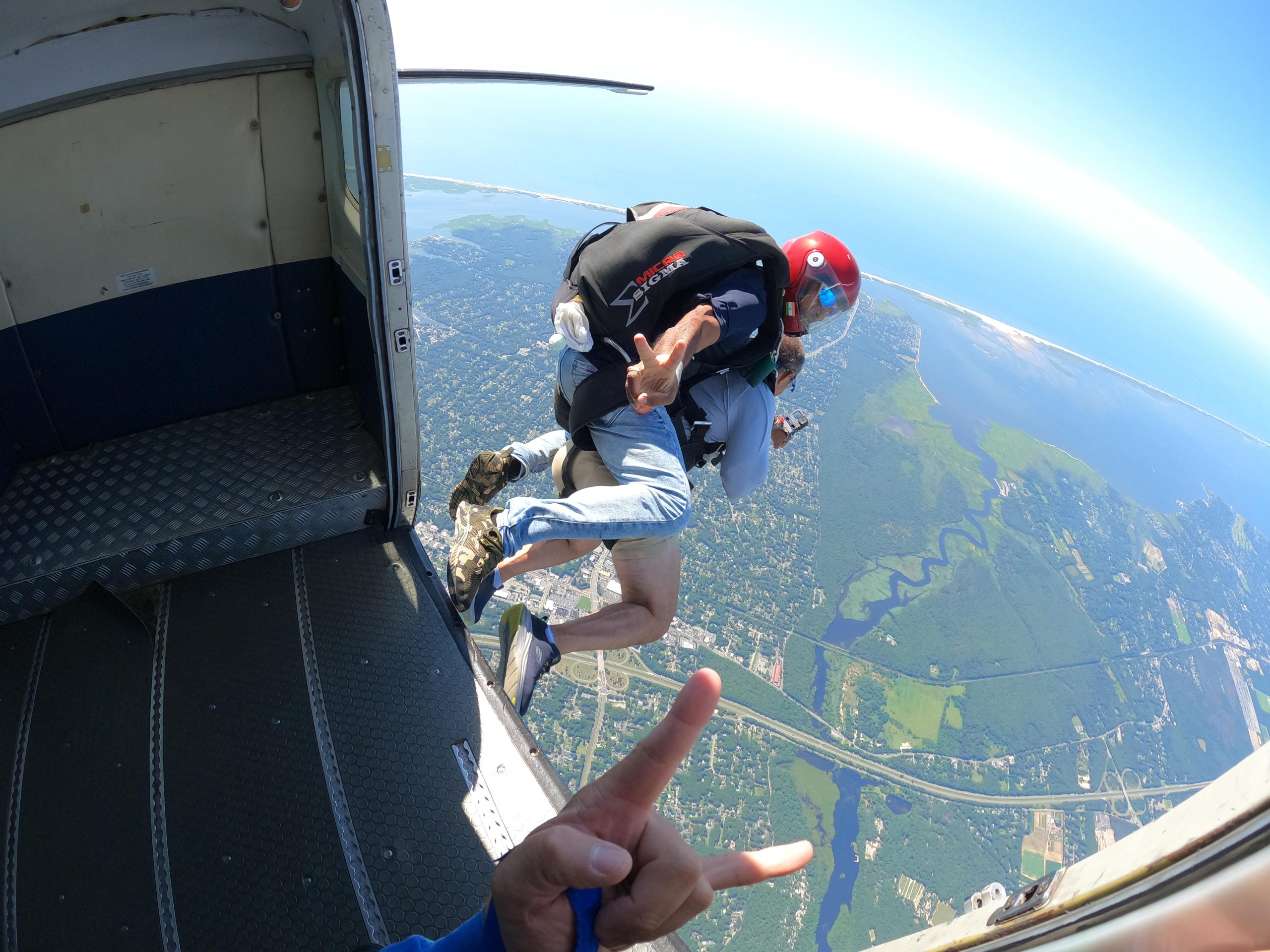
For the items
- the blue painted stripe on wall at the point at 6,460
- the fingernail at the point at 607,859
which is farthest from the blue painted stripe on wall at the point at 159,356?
the fingernail at the point at 607,859

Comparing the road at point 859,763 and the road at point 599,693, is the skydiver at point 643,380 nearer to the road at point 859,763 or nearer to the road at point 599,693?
the road at point 599,693

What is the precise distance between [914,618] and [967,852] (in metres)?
8.78

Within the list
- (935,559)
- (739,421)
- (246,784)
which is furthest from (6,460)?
(935,559)

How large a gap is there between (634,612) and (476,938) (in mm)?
1882

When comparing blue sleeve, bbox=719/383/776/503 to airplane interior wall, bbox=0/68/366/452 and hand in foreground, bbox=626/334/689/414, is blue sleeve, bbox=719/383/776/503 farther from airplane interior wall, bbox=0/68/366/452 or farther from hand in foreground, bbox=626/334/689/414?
airplane interior wall, bbox=0/68/366/452

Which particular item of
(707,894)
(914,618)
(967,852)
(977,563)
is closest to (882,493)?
(977,563)

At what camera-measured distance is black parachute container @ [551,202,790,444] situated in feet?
7.16

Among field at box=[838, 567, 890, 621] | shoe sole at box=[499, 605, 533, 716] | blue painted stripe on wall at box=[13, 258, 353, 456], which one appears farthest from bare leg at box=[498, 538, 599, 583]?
field at box=[838, 567, 890, 621]

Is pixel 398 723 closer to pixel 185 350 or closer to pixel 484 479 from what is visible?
pixel 484 479

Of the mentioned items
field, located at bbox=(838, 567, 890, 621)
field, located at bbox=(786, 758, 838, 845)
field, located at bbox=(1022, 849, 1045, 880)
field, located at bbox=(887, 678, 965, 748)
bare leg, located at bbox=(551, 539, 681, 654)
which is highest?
bare leg, located at bbox=(551, 539, 681, 654)

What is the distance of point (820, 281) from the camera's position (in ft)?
8.46

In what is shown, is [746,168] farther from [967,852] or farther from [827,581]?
[967,852]

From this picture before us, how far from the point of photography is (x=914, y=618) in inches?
957

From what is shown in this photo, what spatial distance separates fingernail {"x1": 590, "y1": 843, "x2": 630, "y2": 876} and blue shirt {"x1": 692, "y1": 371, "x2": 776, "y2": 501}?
197 cm
